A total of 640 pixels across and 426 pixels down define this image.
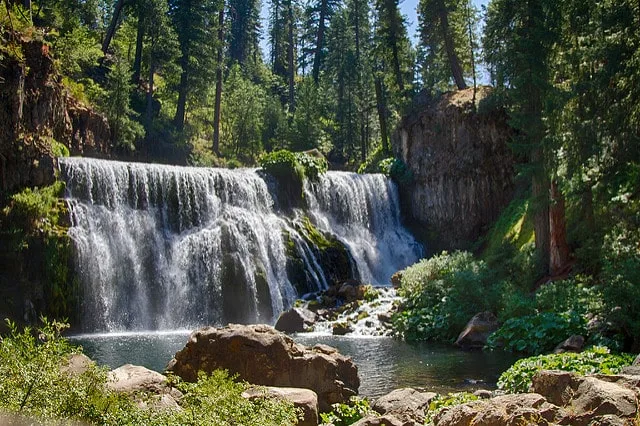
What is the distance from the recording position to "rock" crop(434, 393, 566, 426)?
17.5 ft

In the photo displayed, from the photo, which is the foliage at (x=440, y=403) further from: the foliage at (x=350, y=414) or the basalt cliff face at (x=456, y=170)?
the basalt cliff face at (x=456, y=170)

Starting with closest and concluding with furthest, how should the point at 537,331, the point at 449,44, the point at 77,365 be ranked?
1. the point at 77,365
2. the point at 537,331
3. the point at 449,44

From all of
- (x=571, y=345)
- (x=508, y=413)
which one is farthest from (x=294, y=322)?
(x=508, y=413)

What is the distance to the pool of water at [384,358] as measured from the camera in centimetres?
1184

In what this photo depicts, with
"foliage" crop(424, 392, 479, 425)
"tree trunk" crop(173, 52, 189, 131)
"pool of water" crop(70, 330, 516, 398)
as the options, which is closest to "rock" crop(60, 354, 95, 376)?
"foliage" crop(424, 392, 479, 425)

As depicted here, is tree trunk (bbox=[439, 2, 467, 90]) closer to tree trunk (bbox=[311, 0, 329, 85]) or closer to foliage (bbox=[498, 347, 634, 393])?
tree trunk (bbox=[311, 0, 329, 85])

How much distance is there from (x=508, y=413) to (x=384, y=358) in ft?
30.8

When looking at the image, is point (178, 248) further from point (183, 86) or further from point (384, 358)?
point (183, 86)

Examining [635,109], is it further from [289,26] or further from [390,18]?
[289,26]

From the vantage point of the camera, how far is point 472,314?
17.8 meters

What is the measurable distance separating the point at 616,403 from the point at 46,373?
5.07 metres

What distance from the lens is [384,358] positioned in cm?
1474

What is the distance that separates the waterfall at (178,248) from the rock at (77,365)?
13.9 m

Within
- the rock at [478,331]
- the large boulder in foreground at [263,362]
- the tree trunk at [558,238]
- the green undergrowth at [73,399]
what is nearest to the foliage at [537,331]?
the rock at [478,331]
